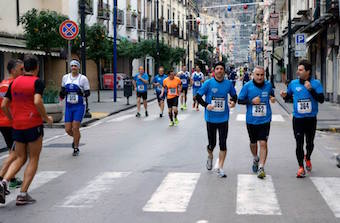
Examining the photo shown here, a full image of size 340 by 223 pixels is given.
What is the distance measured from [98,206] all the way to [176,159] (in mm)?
3888

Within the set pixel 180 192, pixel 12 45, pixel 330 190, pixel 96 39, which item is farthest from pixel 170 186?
Answer: pixel 96 39

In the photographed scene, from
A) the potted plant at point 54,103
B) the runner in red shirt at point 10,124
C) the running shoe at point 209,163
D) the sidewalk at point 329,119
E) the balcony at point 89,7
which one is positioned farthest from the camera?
the balcony at point 89,7

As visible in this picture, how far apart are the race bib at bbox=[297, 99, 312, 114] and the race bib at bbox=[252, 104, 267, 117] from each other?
538 millimetres

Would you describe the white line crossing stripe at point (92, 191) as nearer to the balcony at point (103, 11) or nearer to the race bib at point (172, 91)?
the race bib at point (172, 91)

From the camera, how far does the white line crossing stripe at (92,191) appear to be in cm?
696

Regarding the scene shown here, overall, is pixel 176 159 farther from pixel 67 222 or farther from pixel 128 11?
pixel 128 11

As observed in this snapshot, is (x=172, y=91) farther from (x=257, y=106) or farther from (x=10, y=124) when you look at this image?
(x=10, y=124)

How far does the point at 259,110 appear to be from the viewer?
8828 mm

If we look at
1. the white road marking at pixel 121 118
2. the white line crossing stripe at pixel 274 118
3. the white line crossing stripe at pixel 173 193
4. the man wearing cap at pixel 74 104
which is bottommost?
the white line crossing stripe at pixel 173 193

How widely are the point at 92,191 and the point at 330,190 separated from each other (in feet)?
10.5

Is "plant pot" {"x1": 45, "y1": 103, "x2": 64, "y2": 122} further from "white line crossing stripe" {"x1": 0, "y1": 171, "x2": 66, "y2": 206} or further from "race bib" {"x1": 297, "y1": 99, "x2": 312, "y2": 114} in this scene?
"race bib" {"x1": 297, "y1": 99, "x2": 312, "y2": 114}

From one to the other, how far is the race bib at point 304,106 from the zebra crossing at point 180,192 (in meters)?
1.04

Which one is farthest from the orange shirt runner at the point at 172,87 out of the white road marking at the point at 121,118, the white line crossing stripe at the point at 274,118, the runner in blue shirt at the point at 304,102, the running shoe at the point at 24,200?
the running shoe at the point at 24,200

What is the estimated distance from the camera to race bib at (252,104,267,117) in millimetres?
8828
